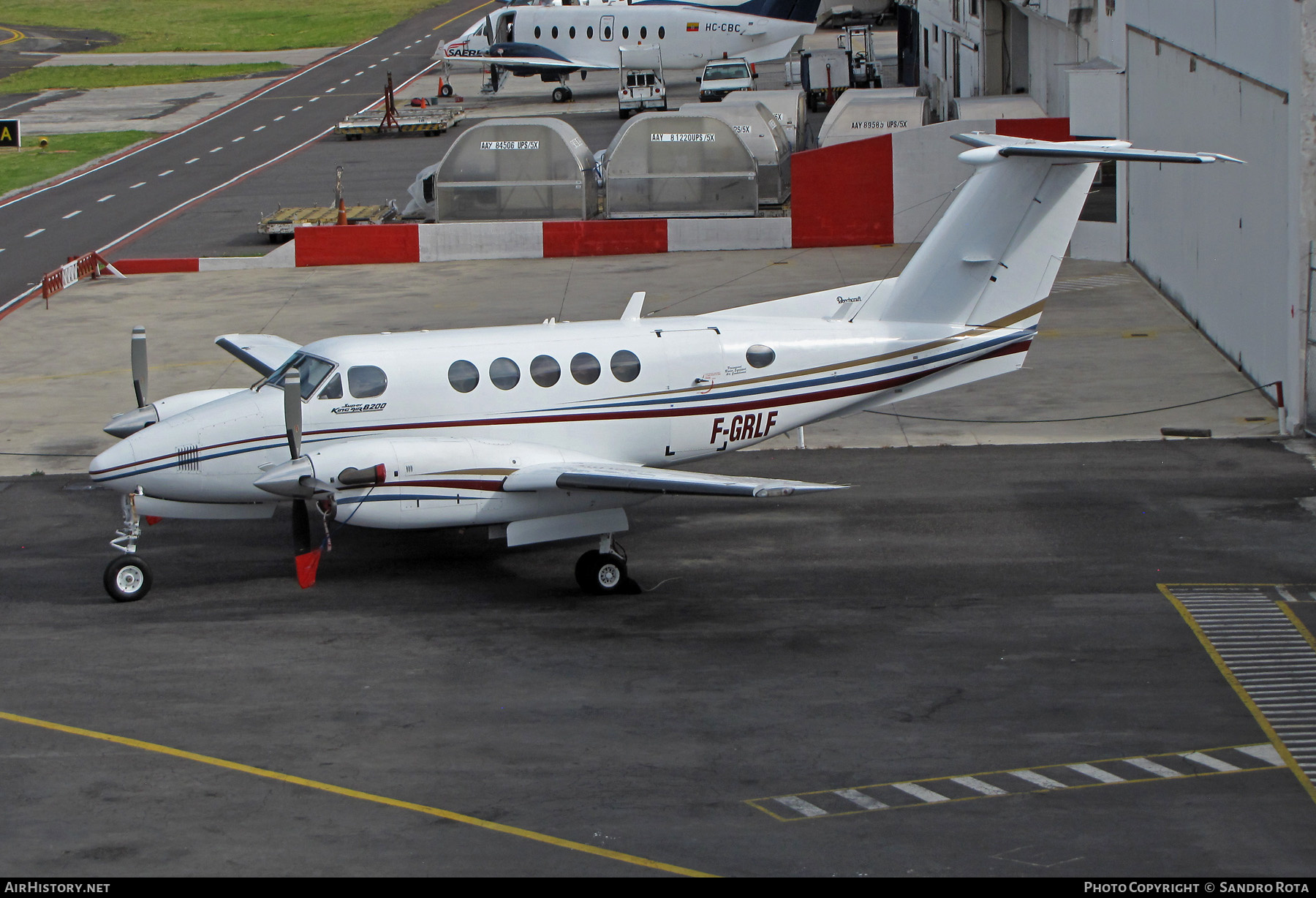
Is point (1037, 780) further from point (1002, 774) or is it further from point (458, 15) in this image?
point (458, 15)

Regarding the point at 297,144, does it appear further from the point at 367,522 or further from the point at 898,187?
the point at 367,522

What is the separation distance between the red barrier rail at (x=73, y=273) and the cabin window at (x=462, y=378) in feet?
68.6

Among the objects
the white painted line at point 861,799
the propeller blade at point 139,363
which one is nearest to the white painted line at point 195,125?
the propeller blade at point 139,363

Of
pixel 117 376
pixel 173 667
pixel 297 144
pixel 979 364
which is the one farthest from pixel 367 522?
pixel 297 144

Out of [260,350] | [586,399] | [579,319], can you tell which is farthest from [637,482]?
[579,319]

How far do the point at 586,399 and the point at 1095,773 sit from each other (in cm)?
823

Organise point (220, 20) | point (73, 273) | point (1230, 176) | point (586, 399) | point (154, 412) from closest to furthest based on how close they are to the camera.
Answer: point (586, 399), point (154, 412), point (1230, 176), point (73, 273), point (220, 20)

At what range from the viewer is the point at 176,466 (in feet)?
57.0

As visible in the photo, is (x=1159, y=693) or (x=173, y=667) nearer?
(x=1159, y=693)

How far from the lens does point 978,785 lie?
12.4 meters

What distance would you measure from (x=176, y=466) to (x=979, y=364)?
35.2 feet

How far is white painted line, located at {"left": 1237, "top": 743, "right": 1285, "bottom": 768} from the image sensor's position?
12.7 meters

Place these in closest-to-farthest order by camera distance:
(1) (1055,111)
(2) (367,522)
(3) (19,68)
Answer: (2) (367,522) < (1) (1055,111) < (3) (19,68)

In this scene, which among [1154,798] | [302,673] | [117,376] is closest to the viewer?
[1154,798]
